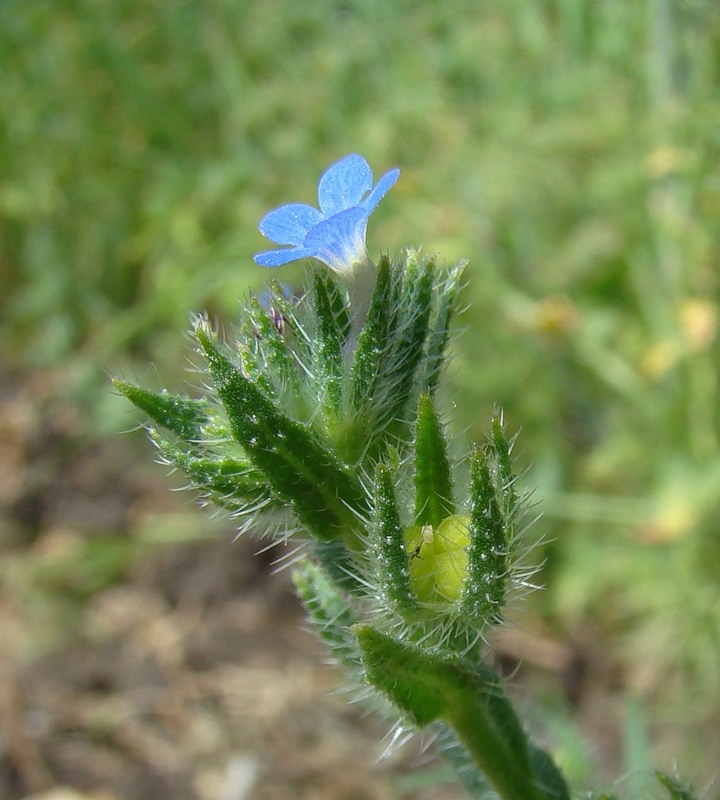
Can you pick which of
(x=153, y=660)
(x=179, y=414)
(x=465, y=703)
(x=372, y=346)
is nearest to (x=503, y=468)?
(x=372, y=346)

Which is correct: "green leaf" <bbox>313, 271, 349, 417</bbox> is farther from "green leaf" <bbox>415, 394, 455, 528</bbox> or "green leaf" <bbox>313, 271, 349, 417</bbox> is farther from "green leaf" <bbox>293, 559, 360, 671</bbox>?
"green leaf" <bbox>293, 559, 360, 671</bbox>

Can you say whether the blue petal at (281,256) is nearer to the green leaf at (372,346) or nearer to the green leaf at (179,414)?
the green leaf at (372,346)

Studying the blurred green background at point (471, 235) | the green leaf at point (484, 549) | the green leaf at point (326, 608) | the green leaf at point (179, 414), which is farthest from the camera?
the blurred green background at point (471, 235)

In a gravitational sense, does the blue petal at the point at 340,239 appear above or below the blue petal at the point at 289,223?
below

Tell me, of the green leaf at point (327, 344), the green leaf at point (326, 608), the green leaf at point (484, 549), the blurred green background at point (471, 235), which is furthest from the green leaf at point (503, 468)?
the blurred green background at point (471, 235)

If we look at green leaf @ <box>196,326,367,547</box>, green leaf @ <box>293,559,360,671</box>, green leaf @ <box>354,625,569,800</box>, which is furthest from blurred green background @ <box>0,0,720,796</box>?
green leaf @ <box>196,326,367,547</box>
